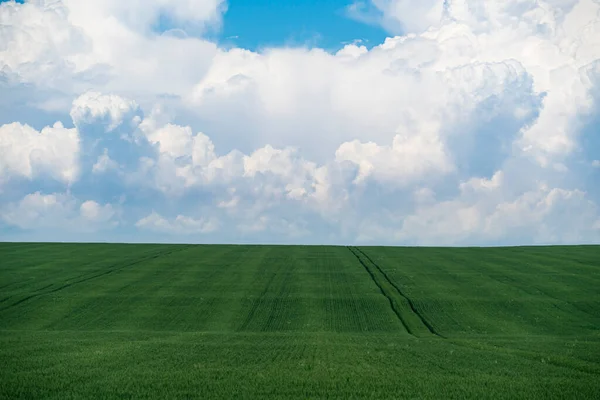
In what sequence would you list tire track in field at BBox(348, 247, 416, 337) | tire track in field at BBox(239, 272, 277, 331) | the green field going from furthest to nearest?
tire track in field at BBox(239, 272, 277, 331) → tire track in field at BBox(348, 247, 416, 337) → the green field

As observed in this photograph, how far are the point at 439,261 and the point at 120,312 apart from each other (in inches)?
1566

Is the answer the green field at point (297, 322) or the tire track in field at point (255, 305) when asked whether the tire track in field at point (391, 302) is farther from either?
the tire track in field at point (255, 305)

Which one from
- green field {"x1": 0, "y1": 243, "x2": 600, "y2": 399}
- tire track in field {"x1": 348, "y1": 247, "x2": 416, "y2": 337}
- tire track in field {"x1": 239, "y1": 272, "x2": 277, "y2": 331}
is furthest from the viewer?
tire track in field {"x1": 239, "y1": 272, "x2": 277, "y2": 331}

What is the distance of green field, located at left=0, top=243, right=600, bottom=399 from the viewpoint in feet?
67.8

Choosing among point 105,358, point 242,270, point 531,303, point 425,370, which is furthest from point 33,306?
point 531,303

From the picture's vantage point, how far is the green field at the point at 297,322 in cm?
2067

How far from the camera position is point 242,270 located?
217 feet

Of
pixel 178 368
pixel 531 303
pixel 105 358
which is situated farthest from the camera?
pixel 531 303

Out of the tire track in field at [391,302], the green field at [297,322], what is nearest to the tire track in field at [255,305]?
the green field at [297,322]

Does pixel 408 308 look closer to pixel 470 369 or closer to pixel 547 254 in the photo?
pixel 470 369

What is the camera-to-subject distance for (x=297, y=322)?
1790 inches

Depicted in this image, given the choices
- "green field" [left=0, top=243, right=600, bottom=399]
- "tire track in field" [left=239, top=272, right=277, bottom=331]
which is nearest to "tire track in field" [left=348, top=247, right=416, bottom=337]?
"green field" [left=0, top=243, right=600, bottom=399]

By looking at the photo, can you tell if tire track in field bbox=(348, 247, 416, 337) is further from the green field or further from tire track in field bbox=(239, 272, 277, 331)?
tire track in field bbox=(239, 272, 277, 331)

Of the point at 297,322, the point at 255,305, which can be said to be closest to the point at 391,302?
the point at 297,322
